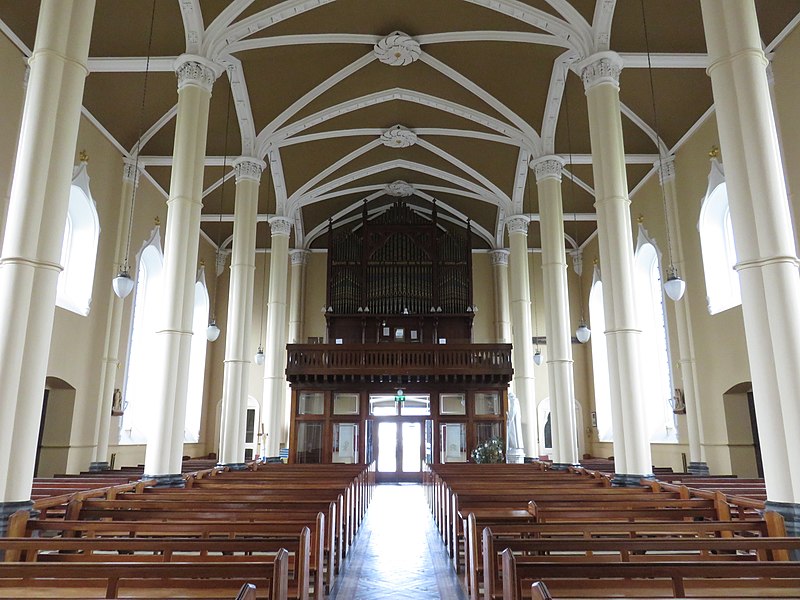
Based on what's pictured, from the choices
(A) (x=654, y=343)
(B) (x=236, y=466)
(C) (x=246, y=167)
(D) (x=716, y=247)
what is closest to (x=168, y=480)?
Answer: (B) (x=236, y=466)

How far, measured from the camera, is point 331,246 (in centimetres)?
2006

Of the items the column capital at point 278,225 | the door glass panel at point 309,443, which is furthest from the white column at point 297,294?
the column capital at point 278,225

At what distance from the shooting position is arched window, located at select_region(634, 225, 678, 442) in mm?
15078

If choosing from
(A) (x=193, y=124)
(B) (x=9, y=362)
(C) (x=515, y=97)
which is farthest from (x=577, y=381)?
(B) (x=9, y=362)

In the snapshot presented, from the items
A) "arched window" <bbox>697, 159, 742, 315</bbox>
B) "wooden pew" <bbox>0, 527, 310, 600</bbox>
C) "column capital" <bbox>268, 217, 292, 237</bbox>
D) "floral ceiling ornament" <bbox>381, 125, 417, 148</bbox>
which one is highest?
"floral ceiling ornament" <bbox>381, 125, 417, 148</bbox>

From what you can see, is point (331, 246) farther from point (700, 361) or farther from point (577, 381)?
point (700, 361)

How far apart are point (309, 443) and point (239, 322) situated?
5.77 meters

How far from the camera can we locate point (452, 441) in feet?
58.9

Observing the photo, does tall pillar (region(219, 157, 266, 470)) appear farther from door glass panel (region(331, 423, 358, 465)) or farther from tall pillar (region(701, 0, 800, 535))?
tall pillar (region(701, 0, 800, 535))

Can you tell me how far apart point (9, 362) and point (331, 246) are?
1503 cm

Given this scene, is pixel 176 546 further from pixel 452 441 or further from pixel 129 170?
pixel 452 441

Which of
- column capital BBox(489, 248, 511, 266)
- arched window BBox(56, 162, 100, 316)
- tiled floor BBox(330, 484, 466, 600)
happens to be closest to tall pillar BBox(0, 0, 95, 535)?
tiled floor BBox(330, 484, 466, 600)

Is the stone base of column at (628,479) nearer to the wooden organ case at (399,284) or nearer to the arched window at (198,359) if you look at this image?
the wooden organ case at (399,284)

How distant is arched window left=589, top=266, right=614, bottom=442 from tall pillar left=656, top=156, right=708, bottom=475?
5.71 m
